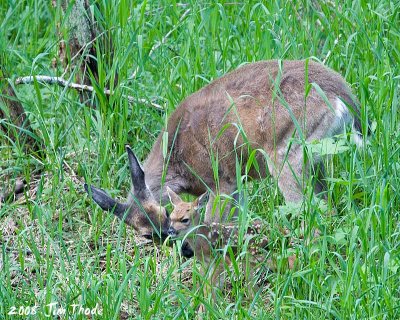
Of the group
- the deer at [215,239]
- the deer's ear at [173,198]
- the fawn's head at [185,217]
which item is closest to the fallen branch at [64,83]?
the deer's ear at [173,198]

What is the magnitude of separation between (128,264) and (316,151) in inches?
58.2

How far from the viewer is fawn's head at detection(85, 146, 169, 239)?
22.1 ft

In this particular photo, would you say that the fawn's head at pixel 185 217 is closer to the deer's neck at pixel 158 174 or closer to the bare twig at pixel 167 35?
the deer's neck at pixel 158 174

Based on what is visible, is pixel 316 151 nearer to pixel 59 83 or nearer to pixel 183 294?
pixel 183 294

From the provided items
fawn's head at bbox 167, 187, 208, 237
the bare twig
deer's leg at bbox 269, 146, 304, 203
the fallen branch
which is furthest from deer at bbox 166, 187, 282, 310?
the bare twig

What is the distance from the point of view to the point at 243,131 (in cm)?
662

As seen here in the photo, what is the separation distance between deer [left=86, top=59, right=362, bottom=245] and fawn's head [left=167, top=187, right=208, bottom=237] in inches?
4.2

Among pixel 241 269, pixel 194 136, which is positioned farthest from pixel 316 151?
pixel 194 136

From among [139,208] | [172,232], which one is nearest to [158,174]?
[139,208]

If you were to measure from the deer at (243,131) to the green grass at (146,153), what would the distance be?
7.4 inches

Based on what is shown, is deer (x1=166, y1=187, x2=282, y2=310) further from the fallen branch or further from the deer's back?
the fallen branch

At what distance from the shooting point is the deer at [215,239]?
20.0ft

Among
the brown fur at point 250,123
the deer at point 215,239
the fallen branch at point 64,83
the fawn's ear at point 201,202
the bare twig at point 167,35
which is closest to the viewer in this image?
the deer at point 215,239

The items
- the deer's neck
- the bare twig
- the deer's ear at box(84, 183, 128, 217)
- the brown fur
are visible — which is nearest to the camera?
the deer's ear at box(84, 183, 128, 217)
